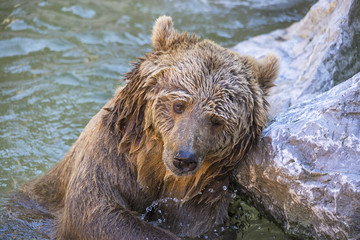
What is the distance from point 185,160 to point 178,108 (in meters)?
0.52

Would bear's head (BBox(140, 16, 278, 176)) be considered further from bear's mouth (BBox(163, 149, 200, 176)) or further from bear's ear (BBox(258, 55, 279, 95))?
bear's ear (BBox(258, 55, 279, 95))

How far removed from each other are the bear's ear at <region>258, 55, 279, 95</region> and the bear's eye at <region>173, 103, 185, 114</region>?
3.09ft

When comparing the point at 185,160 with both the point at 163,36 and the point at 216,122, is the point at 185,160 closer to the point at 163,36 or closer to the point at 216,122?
the point at 216,122

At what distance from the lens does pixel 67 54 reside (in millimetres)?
9258

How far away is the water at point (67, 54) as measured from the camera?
6.94 meters

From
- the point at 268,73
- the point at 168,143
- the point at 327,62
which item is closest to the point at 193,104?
the point at 168,143

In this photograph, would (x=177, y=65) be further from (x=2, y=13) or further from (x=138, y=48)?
(x=2, y=13)

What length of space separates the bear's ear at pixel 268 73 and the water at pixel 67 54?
1393 mm

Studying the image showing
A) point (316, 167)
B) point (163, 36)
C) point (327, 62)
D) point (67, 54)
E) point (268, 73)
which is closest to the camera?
point (316, 167)

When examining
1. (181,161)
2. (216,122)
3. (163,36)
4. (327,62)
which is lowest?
(181,161)

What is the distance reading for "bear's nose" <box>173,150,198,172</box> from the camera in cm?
406

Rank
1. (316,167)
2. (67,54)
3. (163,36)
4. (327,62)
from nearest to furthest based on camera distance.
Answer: (316,167), (163,36), (327,62), (67,54)

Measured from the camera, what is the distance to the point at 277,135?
14.9 ft

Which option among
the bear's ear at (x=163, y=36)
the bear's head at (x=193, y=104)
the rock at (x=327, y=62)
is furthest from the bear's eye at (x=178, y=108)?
the rock at (x=327, y=62)
